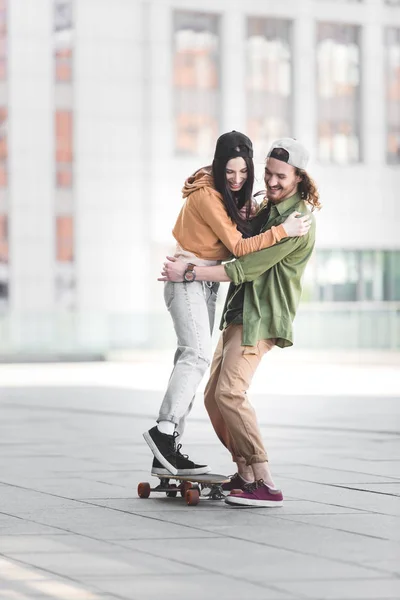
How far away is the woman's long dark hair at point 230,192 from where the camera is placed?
8016 mm

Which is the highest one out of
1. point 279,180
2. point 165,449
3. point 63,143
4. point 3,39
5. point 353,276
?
point 3,39

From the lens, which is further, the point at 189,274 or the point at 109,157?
the point at 109,157

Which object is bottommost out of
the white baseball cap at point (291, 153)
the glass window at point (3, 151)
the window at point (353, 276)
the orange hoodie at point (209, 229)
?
the window at point (353, 276)

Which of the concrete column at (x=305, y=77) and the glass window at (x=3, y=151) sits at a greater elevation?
the concrete column at (x=305, y=77)

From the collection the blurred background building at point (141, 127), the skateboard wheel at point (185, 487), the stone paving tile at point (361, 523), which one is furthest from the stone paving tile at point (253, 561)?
the blurred background building at point (141, 127)

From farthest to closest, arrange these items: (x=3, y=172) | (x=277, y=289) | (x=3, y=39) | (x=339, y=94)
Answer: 1. (x=339, y=94)
2. (x=3, y=39)
3. (x=3, y=172)
4. (x=277, y=289)

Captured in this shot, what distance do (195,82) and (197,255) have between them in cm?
3808

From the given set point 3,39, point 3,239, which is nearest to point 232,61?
point 3,39

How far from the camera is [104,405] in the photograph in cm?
1788

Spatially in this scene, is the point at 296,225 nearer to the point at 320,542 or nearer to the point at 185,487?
the point at 185,487

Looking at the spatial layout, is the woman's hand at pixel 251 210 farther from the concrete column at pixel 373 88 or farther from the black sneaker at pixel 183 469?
the concrete column at pixel 373 88

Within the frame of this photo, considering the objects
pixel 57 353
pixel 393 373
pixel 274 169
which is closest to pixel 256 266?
pixel 274 169

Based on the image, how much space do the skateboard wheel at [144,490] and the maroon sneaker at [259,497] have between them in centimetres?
55

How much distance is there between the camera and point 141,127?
45.3 meters
